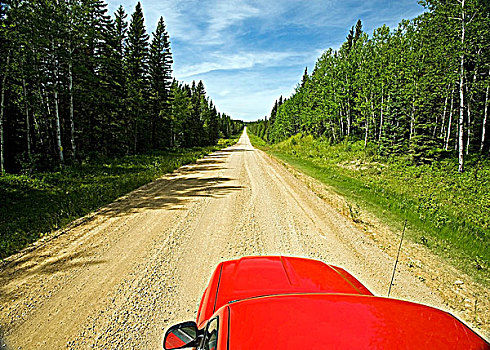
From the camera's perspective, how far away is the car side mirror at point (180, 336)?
172 cm

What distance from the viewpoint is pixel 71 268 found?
4457mm

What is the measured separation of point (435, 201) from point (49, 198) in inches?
619

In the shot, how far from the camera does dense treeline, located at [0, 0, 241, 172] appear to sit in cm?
1325

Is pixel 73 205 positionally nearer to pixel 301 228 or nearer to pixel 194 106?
pixel 301 228

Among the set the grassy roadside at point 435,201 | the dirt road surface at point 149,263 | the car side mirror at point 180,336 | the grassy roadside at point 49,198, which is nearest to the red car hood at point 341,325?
the car side mirror at point 180,336

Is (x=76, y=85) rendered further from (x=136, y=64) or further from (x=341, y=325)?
(x=341, y=325)

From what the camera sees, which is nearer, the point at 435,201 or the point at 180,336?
the point at 180,336

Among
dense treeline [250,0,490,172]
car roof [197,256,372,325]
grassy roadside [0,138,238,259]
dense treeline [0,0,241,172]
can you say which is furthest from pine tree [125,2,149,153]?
car roof [197,256,372,325]

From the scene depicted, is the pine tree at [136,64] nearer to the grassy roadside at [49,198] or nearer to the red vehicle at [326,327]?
the grassy roadside at [49,198]

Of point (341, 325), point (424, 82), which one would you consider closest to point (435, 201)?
point (424, 82)

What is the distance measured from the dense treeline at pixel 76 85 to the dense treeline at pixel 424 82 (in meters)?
21.4

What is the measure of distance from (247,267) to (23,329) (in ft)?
9.77

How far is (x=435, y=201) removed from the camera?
10477 mm

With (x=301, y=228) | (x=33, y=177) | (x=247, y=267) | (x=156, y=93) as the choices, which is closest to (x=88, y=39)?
(x=33, y=177)
